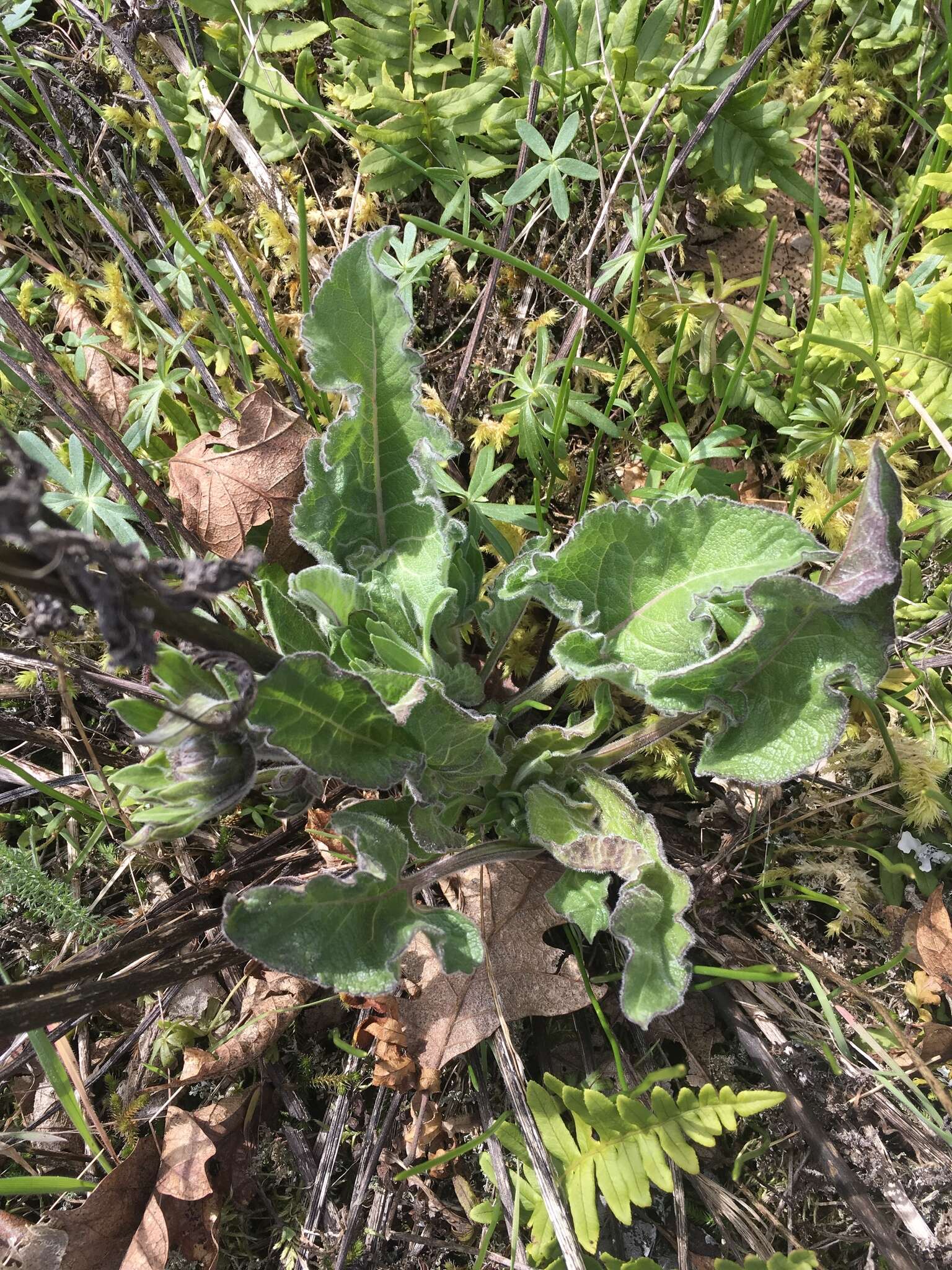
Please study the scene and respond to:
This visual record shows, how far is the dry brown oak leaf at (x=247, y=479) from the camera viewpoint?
2.68 meters

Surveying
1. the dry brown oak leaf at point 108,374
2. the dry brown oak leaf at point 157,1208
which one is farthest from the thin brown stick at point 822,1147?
the dry brown oak leaf at point 108,374

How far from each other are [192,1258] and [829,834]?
2.11m

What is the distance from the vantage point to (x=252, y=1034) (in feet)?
8.14

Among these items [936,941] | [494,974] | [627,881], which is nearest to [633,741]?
[627,881]

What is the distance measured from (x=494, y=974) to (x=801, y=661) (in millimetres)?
1193

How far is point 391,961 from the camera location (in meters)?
1.87

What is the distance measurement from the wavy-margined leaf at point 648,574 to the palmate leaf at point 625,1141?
977 mm

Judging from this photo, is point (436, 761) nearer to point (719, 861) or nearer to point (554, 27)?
point (719, 861)

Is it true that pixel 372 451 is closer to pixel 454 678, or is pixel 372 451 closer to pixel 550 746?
pixel 454 678

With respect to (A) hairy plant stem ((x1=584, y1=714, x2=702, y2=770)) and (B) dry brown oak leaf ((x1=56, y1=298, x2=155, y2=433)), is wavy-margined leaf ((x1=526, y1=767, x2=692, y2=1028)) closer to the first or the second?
(A) hairy plant stem ((x1=584, y1=714, x2=702, y2=770))

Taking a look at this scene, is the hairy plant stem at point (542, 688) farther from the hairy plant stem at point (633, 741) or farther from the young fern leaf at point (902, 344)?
the young fern leaf at point (902, 344)

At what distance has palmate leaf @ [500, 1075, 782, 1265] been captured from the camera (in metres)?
2.05

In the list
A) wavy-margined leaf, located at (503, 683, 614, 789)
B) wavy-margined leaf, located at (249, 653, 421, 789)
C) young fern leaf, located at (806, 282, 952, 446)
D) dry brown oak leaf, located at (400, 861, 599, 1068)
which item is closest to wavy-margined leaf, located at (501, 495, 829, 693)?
wavy-margined leaf, located at (503, 683, 614, 789)

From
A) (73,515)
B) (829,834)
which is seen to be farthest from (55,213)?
(829,834)
